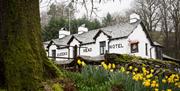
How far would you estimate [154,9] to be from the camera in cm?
5469

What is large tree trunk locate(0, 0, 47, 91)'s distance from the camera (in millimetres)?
6039

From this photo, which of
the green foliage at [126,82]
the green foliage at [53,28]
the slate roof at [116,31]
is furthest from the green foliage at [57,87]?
the green foliage at [53,28]

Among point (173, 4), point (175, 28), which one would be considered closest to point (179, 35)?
point (175, 28)

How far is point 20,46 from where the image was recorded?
20.4 feet

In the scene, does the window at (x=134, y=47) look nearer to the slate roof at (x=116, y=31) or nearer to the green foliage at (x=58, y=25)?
the slate roof at (x=116, y=31)

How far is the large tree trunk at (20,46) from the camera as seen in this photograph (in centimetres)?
604

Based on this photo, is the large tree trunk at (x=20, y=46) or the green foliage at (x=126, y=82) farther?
the green foliage at (x=126, y=82)

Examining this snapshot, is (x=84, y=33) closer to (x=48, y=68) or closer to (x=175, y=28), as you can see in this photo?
(x=175, y=28)

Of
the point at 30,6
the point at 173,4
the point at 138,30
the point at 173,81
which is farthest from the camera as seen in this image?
the point at 173,4

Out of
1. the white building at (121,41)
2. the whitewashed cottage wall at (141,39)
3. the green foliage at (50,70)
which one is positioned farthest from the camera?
the whitewashed cottage wall at (141,39)

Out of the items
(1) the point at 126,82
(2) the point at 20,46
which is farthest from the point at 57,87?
(1) the point at 126,82

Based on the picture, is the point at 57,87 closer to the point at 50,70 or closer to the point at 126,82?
the point at 50,70

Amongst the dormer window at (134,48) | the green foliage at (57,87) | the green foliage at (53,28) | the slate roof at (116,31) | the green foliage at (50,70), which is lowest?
the green foliage at (57,87)

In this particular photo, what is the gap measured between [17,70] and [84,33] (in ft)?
137
